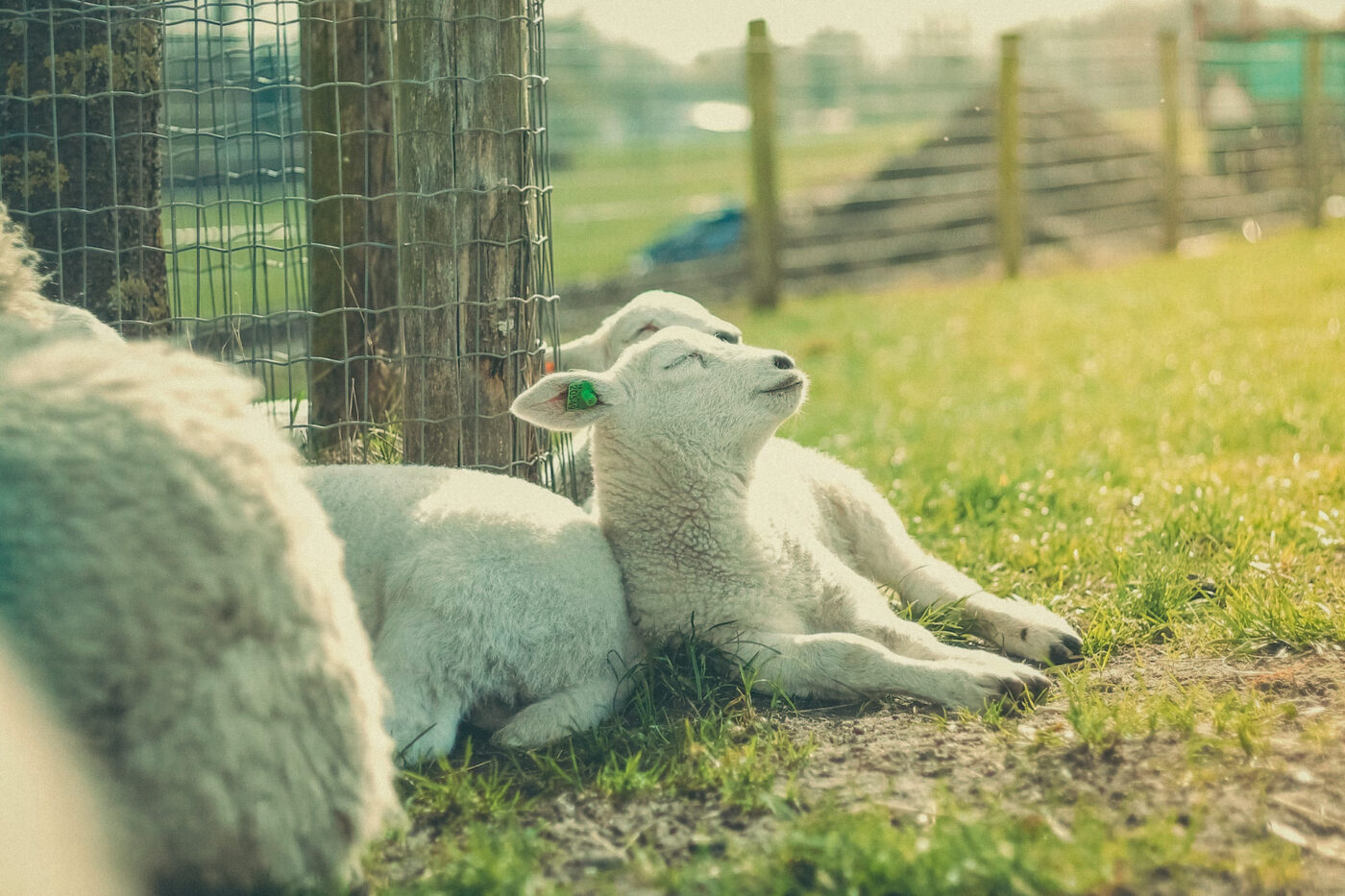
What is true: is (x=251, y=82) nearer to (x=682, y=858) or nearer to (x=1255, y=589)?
(x=682, y=858)

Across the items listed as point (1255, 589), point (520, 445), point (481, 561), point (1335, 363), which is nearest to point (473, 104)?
point (520, 445)

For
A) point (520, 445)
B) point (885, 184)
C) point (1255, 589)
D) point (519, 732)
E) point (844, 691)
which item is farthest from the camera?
point (885, 184)

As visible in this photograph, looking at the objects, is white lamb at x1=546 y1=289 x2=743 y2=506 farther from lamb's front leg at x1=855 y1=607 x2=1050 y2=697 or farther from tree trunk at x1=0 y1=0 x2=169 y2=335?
tree trunk at x1=0 y1=0 x2=169 y2=335

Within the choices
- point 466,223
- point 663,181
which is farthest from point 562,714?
point 663,181

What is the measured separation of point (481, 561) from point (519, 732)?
0.42 meters

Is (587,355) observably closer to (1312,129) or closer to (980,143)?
(980,143)

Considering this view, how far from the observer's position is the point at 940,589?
3.87 metres

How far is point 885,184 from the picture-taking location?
14789mm

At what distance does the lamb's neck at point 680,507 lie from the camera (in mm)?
3443

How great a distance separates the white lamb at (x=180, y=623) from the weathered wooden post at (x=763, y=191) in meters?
9.54

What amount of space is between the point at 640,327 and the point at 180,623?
8.45 feet

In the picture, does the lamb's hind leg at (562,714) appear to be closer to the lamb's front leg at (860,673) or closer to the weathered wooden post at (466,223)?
the lamb's front leg at (860,673)

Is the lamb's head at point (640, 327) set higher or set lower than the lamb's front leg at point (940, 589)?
higher

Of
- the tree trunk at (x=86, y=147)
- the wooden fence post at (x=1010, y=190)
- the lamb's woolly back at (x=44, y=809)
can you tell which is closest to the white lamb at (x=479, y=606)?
the lamb's woolly back at (x=44, y=809)
